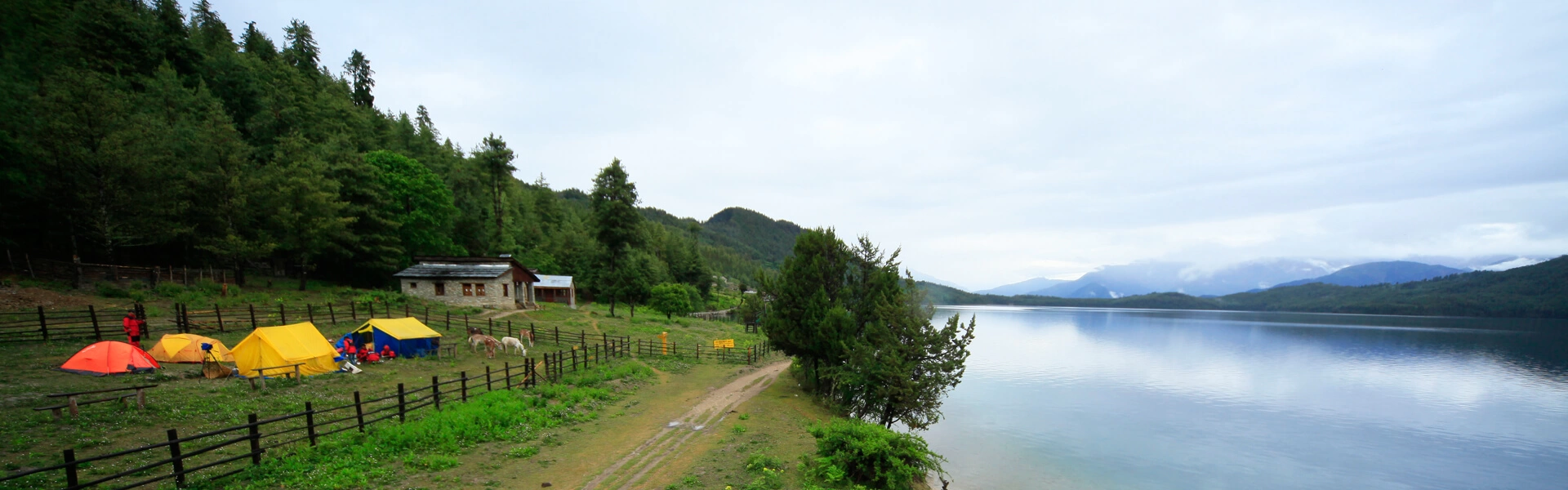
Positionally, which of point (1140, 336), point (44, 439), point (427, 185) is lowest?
point (1140, 336)

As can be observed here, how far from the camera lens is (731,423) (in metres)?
18.6

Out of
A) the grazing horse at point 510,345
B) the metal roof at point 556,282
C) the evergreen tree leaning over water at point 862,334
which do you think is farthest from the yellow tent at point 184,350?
the metal roof at point 556,282

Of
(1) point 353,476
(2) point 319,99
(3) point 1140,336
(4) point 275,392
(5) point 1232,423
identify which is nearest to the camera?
(1) point 353,476

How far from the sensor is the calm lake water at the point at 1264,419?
2423 cm

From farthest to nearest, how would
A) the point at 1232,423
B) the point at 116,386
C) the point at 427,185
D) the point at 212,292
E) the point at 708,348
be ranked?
the point at 427,185 < the point at 708,348 < the point at 1232,423 < the point at 212,292 < the point at 116,386

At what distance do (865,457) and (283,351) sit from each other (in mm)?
20112

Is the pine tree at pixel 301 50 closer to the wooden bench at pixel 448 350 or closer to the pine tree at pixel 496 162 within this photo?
the pine tree at pixel 496 162

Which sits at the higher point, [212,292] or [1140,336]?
[212,292]

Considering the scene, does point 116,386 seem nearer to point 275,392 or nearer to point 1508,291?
point 275,392

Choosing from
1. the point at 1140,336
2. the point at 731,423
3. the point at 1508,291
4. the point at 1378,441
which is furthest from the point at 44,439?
the point at 1508,291

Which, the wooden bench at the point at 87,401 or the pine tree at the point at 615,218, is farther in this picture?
the pine tree at the point at 615,218

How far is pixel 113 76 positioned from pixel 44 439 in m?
41.5

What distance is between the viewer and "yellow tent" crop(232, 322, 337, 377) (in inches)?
697

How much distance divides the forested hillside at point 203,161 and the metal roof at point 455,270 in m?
2.53
